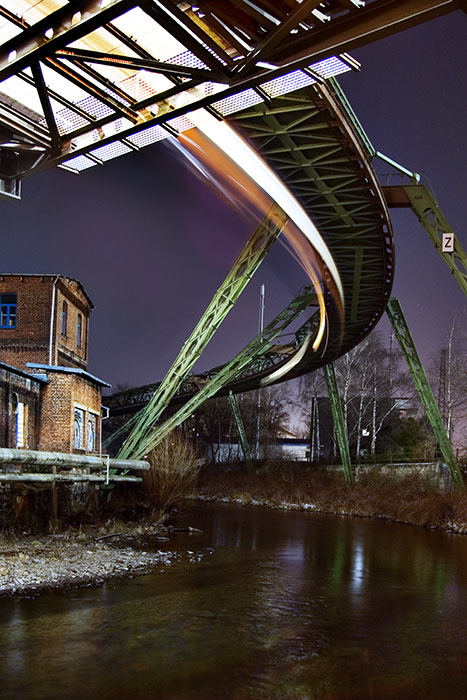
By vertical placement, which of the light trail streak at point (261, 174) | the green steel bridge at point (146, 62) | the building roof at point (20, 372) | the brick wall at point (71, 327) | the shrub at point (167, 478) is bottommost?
the shrub at point (167, 478)

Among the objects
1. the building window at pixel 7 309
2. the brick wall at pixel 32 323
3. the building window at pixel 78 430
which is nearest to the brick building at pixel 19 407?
the building window at pixel 78 430

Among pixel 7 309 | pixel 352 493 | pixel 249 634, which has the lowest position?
pixel 352 493

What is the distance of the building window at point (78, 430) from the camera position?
23.2 m

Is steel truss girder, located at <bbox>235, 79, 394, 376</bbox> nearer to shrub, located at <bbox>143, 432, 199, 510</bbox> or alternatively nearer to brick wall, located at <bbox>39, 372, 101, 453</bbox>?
shrub, located at <bbox>143, 432, 199, 510</bbox>

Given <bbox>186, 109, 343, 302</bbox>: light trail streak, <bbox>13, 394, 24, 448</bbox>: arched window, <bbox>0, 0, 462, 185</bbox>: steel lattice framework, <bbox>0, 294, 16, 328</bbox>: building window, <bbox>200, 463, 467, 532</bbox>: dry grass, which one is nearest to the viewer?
<bbox>0, 0, 462, 185</bbox>: steel lattice framework

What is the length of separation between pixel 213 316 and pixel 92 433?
653 centimetres

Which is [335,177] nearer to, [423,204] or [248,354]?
[423,204]

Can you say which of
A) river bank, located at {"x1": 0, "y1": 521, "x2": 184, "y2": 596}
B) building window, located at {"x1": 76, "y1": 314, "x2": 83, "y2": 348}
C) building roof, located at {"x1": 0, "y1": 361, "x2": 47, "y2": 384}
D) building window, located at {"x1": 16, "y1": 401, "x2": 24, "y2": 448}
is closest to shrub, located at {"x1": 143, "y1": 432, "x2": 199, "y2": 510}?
river bank, located at {"x1": 0, "y1": 521, "x2": 184, "y2": 596}

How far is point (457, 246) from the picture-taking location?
68.1ft

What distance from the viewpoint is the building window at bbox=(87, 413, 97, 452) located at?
25334mm

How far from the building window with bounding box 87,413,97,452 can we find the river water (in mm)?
10002

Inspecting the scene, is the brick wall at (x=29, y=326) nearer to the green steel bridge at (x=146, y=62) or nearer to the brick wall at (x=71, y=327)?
the brick wall at (x=71, y=327)

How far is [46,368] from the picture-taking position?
72.1ft

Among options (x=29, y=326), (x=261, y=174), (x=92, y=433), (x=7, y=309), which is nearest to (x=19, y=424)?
(x=92, y=433)
